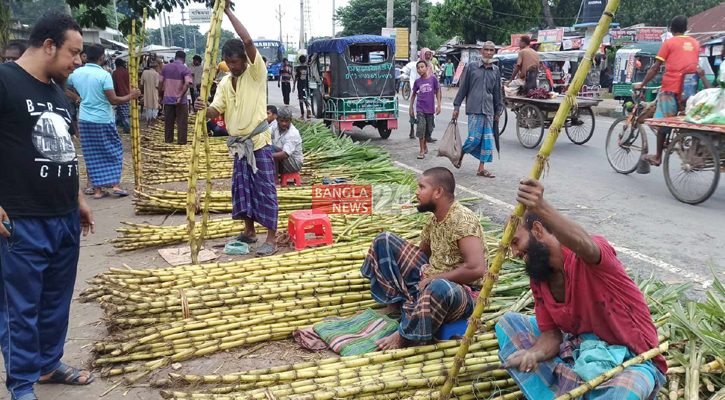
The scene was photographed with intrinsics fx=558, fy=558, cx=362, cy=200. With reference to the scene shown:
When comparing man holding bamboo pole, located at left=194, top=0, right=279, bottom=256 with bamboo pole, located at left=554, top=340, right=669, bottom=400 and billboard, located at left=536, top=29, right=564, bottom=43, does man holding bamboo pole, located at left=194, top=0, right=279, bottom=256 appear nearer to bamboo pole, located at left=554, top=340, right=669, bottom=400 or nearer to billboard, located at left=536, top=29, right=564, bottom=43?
bamboo pole, located at left=554, top=340, right=669, bottom=400

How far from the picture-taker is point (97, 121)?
6.41 meters

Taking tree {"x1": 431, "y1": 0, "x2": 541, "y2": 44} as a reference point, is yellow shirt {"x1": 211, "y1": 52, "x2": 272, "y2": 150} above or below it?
below

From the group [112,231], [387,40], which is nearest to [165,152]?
[112,231]

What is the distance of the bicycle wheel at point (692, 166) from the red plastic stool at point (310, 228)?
162 inches

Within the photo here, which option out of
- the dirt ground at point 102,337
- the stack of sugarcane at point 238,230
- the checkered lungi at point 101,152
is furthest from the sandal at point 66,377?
the checkered lungi at point 101,152

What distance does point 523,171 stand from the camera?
801cm

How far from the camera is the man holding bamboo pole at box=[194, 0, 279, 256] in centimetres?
436

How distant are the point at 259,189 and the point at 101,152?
117 inches

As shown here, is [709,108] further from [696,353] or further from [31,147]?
[31,147]

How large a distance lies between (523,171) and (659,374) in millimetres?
5977

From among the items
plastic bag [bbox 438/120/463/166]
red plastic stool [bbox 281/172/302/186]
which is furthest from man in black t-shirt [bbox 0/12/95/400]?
plastic bag [bbox 438/120/463/166]

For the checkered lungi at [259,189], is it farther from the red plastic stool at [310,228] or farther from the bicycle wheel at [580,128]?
the bicycle wheel at [580,128]

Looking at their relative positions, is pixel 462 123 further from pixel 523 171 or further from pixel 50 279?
pixel 50 279

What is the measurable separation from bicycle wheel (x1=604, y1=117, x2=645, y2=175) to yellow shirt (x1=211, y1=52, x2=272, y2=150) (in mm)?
5118
